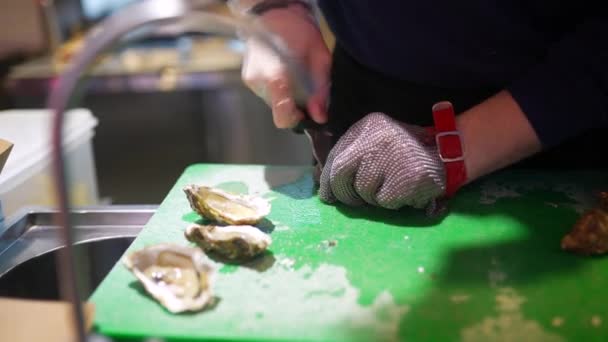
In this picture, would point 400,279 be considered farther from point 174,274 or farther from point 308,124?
point 308,124

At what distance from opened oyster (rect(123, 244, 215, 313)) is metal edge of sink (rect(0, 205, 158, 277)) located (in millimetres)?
210

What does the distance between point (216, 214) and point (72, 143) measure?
481mm

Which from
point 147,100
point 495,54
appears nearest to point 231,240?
point 495,54

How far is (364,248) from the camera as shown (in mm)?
696

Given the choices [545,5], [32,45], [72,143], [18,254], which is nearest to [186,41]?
[32,45]

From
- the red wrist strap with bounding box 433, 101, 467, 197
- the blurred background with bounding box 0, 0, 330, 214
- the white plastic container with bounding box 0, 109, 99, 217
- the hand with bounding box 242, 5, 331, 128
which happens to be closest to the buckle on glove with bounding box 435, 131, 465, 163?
the red wrist strap with bounding box 433, 101, 467, 197

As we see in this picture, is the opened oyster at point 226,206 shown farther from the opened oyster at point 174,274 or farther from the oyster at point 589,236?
the oyster at point 589,236

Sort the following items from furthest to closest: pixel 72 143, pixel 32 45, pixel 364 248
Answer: pixel 32 45
pixel 72 143
pixel 364 248

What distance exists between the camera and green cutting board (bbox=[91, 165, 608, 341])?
1.81ft

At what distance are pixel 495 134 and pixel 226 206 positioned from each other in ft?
1.14

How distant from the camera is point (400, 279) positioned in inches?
24.7

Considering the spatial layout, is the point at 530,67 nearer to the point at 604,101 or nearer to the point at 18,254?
the point at 604,101

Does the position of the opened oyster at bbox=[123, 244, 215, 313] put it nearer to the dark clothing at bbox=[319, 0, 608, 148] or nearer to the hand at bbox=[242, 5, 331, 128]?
the hand at bbox=[242, 5, 331, 128]

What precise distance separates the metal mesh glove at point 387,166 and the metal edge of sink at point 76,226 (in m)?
0.28
